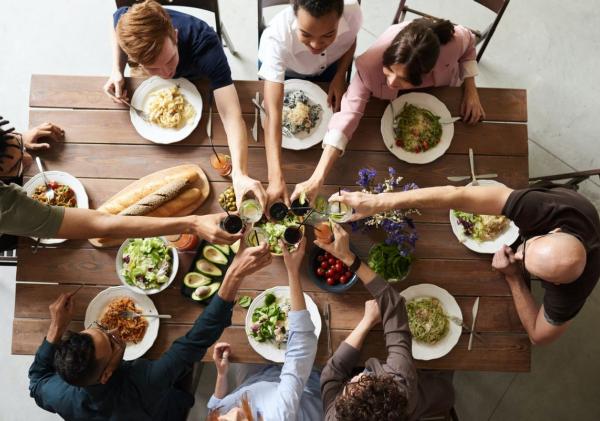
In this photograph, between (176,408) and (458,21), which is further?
(458,21)

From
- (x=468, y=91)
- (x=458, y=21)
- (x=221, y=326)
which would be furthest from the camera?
(x=458, y=21)

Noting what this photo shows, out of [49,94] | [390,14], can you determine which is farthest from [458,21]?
[49,94]

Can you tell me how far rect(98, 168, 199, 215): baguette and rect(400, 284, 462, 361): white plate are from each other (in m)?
1.20

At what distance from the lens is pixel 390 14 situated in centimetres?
358

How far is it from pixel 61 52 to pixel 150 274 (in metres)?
2.38

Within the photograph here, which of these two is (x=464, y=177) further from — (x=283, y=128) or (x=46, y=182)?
(x=46, y=182)

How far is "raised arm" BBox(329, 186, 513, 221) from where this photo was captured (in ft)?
6.75

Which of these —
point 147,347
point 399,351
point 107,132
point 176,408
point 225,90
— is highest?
point 225,90

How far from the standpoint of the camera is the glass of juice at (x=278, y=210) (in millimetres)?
2121

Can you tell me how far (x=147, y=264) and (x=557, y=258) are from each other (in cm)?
183

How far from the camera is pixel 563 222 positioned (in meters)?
2.05

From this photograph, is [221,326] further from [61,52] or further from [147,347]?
[61,52]

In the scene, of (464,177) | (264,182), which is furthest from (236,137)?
(464,177)

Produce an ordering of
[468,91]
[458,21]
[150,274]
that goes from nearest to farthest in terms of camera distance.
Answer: [150,274], [468,91], [458,21]
